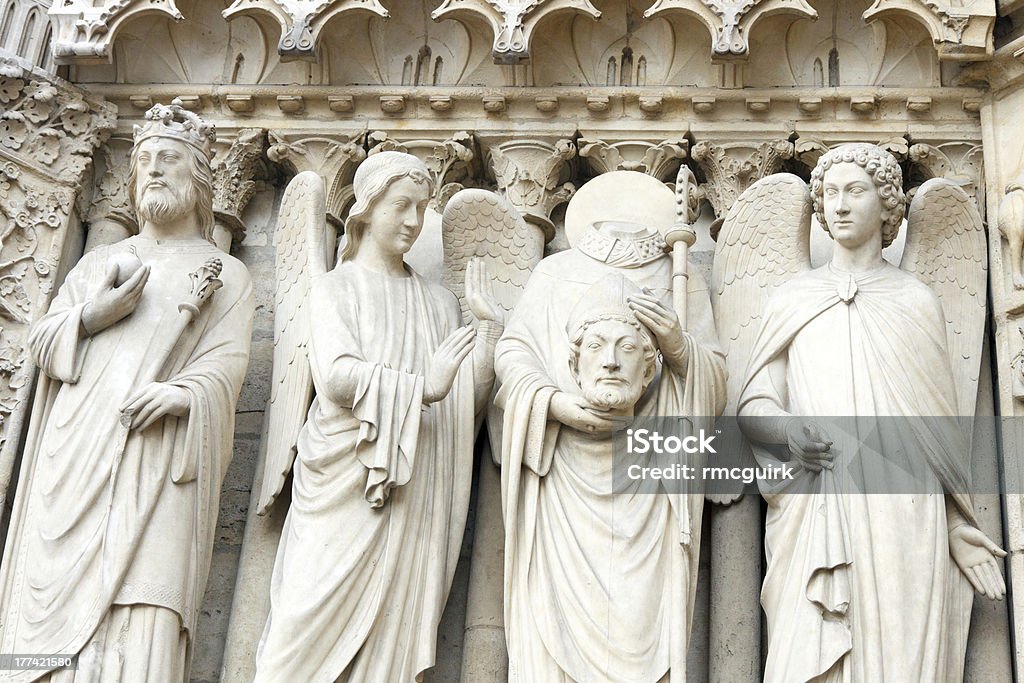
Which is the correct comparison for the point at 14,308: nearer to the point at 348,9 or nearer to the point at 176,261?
the point at 176,261

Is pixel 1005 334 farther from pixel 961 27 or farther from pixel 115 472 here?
pixel 115 472

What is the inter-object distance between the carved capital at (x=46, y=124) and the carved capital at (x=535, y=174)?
63.1 inches

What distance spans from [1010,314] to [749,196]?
104 cm

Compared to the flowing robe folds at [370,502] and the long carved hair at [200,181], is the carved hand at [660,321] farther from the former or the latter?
the long carved hair at [200,181]

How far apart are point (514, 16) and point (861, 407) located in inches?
83.3

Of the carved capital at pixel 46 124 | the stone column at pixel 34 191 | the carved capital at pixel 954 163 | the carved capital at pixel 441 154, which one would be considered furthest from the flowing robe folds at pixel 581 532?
the carved capital at pixel 46 124

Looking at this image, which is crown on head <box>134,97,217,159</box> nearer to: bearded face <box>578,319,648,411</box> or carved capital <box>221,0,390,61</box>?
carved capital <box>221,0,390,61</box>

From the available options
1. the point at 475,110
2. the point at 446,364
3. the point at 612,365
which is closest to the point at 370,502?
the point at 446,364

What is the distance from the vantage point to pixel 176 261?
676 cm

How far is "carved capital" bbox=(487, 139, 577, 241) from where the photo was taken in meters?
7.17

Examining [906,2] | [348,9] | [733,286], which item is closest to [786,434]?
[733,286]

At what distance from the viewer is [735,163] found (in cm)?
717

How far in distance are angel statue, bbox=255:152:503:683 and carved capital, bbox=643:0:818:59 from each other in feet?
4.17

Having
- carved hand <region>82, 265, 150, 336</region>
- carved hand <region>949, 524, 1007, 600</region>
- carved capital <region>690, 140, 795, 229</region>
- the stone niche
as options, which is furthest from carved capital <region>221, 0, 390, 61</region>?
carved hand <region>949, 524, 1007, 600</region>
